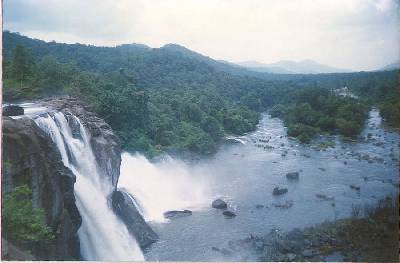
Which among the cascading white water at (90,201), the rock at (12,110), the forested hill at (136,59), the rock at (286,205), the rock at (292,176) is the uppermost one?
the forested hill at (136,59)

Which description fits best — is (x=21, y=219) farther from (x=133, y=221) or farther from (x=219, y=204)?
(x=219, y=204)

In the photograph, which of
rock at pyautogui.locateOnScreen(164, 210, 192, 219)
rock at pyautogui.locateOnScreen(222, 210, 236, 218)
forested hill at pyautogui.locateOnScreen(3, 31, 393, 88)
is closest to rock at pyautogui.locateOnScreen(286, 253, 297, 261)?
rock at pyautogui.locateOnScreen(222, 210, 236, 218)

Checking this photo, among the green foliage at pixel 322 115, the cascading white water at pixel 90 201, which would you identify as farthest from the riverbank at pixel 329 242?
the green foliage at pixel 322 115

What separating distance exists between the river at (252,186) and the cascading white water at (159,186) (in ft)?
0.11

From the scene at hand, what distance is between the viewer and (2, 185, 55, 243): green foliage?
5.76m

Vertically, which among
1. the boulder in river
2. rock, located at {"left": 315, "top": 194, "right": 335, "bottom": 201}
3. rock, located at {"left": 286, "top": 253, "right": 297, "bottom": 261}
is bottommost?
rock, located at {"left": 286, "top": 253, "right": 297, "bottom": 261}

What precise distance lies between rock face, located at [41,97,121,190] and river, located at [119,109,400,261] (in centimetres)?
225

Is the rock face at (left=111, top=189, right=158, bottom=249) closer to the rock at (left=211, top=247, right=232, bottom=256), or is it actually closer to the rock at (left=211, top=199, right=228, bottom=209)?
the rock at (left=211, top=247, right=232, bottom=256)

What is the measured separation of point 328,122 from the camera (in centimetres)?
2392

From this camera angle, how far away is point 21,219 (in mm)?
5793

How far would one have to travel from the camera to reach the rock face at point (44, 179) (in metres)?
6.14

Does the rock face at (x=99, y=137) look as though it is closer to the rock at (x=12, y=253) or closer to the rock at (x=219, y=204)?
the rock at (x=219, y=204)

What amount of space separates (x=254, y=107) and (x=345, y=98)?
712 cm

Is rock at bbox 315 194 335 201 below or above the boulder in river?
below
